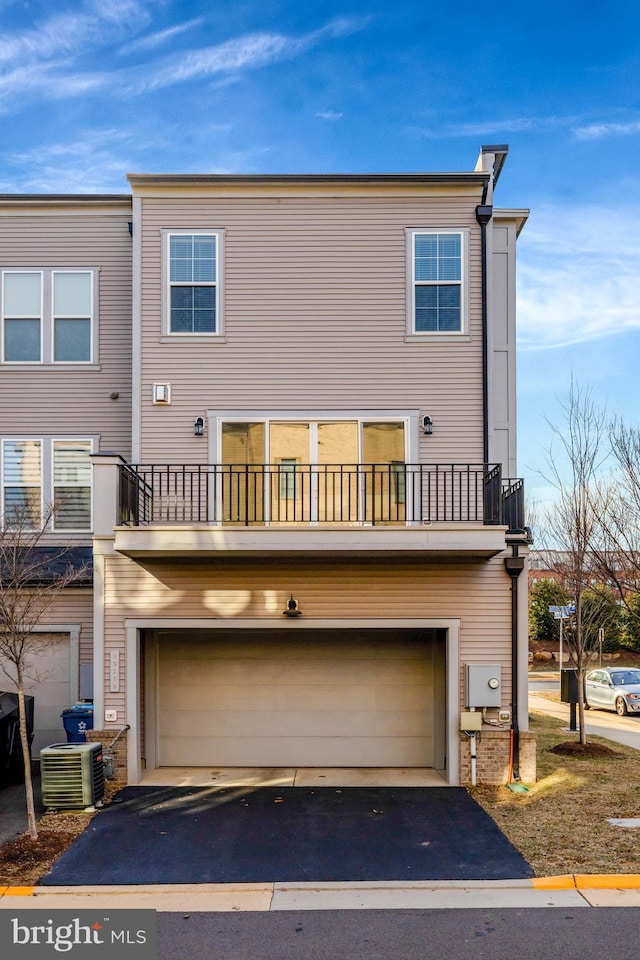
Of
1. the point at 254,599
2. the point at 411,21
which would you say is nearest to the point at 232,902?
the point at 254,599

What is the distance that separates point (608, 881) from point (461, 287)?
26.5 ft

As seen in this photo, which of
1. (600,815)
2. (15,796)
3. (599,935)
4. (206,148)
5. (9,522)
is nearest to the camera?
(599,935)

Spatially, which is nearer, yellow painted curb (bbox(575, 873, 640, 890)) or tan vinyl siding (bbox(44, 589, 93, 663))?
yellow painted curb (bbox(575, 873, 640, 890))

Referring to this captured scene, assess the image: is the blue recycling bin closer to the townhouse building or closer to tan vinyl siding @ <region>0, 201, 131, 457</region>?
the townhouse building

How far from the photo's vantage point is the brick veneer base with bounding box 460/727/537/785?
1020 centimetres

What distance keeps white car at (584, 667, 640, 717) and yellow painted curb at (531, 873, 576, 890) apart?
13.3 meters

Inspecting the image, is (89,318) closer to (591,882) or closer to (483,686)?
(483,686)

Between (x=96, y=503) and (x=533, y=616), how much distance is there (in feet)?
82.1

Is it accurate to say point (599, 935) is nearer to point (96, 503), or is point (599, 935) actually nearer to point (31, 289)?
point (96, 503)

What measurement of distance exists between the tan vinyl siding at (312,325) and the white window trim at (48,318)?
158 centimetres

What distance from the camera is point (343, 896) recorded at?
688 cm

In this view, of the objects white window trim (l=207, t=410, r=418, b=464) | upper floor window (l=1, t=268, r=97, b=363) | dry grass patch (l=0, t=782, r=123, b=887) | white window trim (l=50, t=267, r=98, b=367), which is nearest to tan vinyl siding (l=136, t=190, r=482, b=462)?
white window trim (l=207, t=410, r=418, b=464)

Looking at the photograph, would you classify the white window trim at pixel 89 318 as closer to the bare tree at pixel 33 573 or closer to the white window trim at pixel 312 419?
the bare tree at pixel 33 573

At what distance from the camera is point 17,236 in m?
12.7
